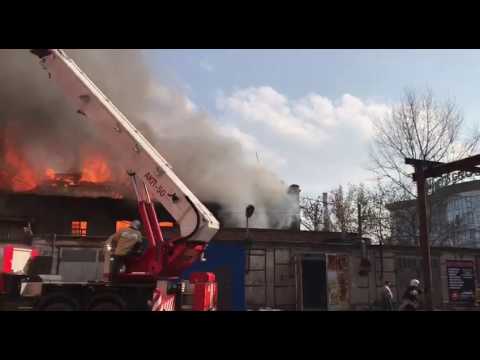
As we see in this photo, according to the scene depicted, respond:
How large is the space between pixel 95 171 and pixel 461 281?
64.9 feet

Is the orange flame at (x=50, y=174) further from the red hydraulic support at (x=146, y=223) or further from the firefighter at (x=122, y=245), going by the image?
the firefighter at (x=122, y=245)

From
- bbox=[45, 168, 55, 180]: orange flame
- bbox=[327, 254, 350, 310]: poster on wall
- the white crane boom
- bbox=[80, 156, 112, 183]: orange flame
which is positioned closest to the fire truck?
the white crane boom

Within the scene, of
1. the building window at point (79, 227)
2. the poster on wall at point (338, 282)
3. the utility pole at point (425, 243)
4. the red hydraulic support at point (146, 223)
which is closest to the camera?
the utility pole at point (425, 243)

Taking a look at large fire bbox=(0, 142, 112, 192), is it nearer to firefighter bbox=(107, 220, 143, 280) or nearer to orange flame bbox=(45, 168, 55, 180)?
orange flame bbox=(45, 168, 55, 180)

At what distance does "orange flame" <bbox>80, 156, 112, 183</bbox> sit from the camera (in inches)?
989

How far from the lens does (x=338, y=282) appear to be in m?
20.0

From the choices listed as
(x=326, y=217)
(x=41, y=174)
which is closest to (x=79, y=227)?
(x=41, y=174)

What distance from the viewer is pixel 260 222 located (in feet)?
95.6

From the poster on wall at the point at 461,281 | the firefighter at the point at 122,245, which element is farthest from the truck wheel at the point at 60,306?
the poster on wall at the point at 461,281

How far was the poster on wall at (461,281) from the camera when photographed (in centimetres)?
2167

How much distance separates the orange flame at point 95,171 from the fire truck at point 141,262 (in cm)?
1397
